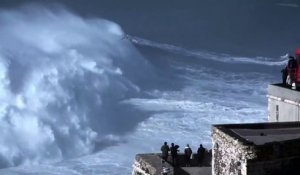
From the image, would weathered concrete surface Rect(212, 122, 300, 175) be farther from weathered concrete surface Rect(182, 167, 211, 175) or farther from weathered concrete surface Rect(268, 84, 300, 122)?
weathered concrete surface Rect(268, 84, 300, 122)

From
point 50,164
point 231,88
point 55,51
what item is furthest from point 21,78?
point 231,88

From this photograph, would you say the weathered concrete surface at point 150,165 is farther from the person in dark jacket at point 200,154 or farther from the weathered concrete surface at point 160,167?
the person in dark jacket at point 200,154

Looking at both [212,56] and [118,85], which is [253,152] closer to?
[118,85]

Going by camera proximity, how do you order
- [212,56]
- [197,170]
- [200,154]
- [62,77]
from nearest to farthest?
[197,170], [200,154], [62,77], [212,56]

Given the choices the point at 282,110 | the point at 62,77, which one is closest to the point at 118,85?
the point at 62,77

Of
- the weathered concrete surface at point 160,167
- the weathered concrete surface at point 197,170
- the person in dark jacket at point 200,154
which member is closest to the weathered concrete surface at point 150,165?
the weathered concrete surface at point 160,167

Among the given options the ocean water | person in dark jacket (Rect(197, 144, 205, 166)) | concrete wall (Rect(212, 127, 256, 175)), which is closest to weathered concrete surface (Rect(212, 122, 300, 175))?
concrete wall (Rect(212, 127, 256, 175))
